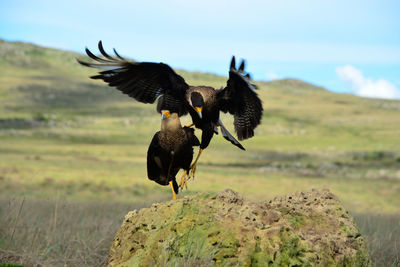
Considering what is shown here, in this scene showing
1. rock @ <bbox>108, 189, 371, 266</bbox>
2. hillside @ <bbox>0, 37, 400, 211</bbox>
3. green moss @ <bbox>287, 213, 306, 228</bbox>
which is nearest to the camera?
rock @ <bbox>108, 189, 371, 266</bbox>

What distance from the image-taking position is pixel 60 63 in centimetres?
11294

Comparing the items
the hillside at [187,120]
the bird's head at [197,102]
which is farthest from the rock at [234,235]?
the hillside at [187,120]

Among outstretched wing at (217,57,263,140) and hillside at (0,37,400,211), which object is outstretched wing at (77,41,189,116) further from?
hillside at (0,37,400,211)

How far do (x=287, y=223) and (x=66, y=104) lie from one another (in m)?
76.8

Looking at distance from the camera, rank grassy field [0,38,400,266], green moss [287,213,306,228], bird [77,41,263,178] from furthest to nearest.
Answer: grassy field [0,38,400,266] < bird [77,41,263,178] < green moss [287,213,306,228]

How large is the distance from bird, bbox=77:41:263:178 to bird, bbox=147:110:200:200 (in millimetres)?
121

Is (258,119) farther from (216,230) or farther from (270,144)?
(270,144)

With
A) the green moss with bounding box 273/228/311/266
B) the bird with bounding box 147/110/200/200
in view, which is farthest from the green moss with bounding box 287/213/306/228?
the bird with bounding box 147/110/200/200

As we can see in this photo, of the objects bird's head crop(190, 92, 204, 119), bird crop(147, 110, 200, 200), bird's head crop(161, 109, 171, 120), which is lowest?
bird crop(147, 110, 200, 200)

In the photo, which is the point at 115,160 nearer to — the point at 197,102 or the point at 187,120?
the point at 187,120

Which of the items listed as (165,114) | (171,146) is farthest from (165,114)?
(171,146)

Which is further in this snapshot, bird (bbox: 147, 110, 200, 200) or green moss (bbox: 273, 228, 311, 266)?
bird (bbox: 147, 110, 200, 200)

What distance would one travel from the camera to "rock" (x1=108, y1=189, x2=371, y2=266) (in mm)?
3629

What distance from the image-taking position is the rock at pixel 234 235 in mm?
3629
